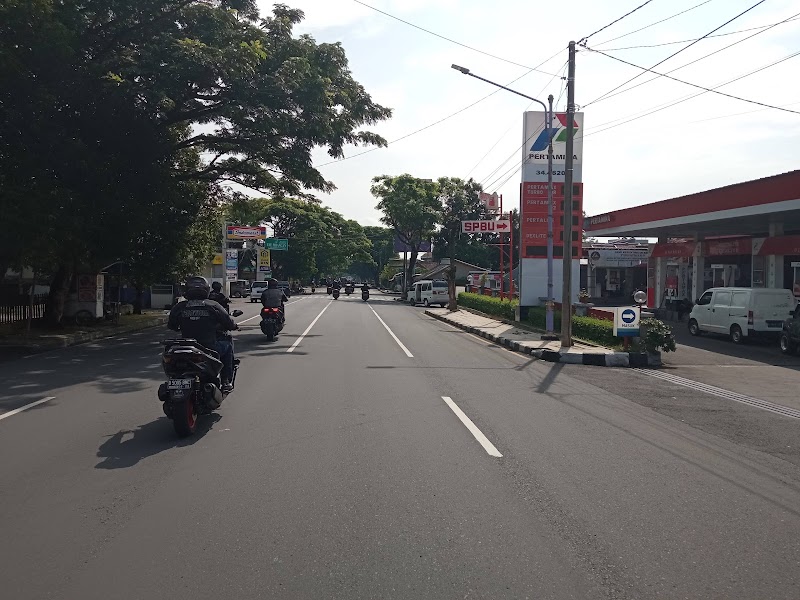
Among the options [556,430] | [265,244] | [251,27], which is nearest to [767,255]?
[251,27]

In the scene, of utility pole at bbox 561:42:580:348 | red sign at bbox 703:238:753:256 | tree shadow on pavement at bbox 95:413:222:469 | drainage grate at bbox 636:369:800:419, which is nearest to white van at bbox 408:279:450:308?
red sign at bbox 703:238:753:256

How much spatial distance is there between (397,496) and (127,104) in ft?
52.0

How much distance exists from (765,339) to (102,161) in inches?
761

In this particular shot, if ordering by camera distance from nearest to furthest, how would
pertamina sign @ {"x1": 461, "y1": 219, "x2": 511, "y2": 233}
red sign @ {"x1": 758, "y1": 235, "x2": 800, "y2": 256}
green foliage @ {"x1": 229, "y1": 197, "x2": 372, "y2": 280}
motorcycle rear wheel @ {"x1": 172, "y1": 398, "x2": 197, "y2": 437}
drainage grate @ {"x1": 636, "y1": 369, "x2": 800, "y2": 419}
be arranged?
motorcycle rear wheel @ {"x1": 172, "y1": 398, "x2": 197, "y2": 437} → drainage grate @ {"x1": 636, "y1": 369, "x2": 800, "y2": 419} → red sign @ {"x1": 758, "y1": 235, "x2": 800, "y2": 256} → pertamina sign @ {"x1": 461, "y1": 219, "x2": 511, "y2": 233} → green foliage @ {"x1": 229, "y1": 197, "x2": 372, "y2": 280}

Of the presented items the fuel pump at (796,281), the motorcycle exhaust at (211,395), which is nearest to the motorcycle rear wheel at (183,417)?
the motorcycle exhaust at (211,395)

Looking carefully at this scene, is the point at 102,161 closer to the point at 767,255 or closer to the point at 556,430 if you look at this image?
the point at 556,430

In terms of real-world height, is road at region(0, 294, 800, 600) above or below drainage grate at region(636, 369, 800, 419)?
above

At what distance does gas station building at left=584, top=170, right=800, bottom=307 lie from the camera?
23.5 m

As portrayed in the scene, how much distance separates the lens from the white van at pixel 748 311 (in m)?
20.6

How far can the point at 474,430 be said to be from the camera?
8.39 meters

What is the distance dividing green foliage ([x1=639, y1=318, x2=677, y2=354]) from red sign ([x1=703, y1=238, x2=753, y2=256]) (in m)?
14.8

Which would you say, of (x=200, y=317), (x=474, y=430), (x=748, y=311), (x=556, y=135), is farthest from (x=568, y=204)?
(x=200, y=317)

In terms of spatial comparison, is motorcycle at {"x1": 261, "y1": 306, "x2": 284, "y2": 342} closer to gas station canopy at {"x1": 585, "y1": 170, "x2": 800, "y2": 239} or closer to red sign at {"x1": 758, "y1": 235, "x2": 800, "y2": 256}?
gas station canopy at {"x1": 585, "y1": 170, "x2": 800, "y2": 239}

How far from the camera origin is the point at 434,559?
4465 millimetres
